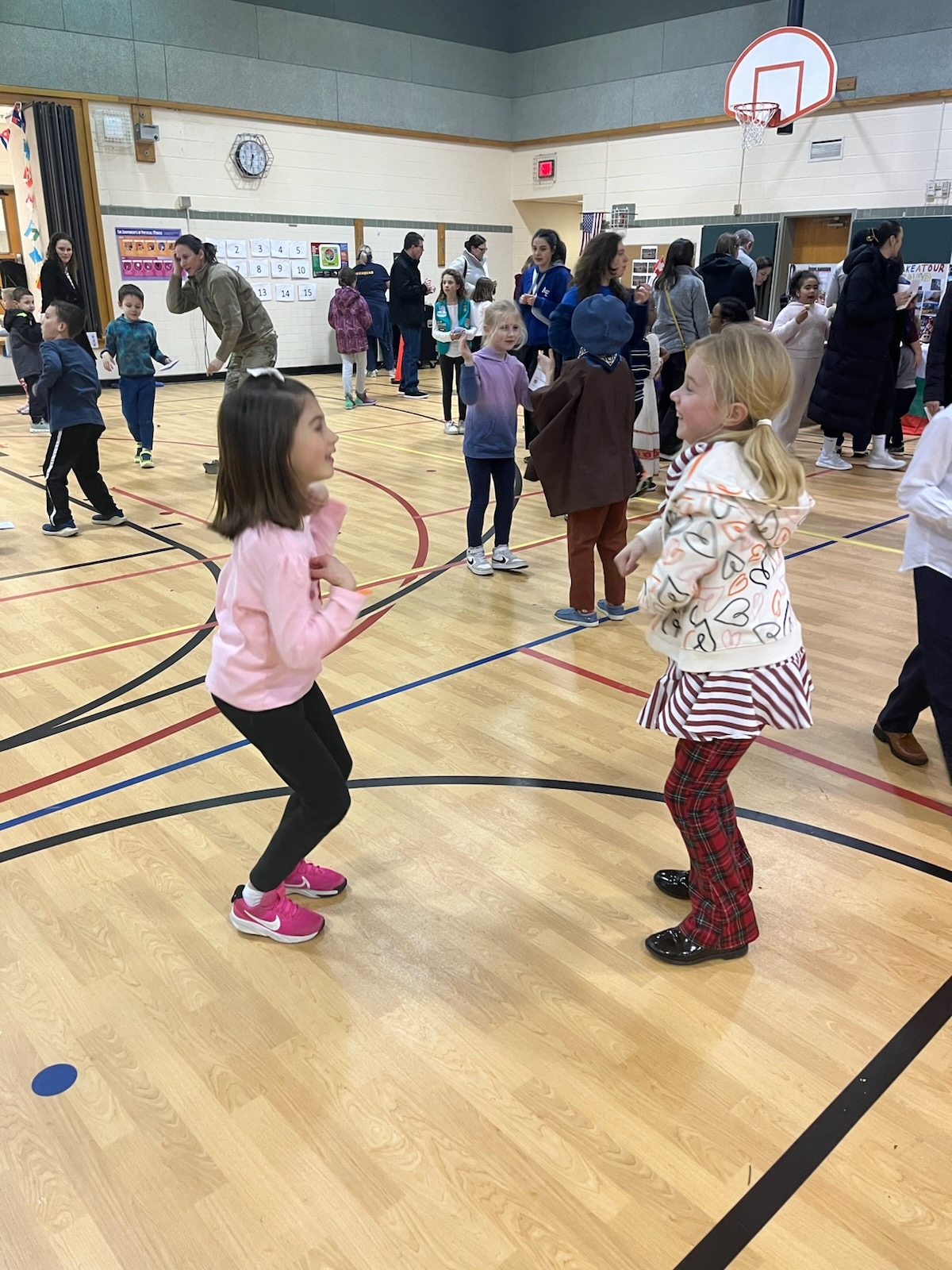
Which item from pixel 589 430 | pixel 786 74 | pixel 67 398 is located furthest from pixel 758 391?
pixel 786 74

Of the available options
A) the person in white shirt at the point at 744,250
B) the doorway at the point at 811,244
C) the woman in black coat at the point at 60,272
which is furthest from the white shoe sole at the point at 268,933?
the doorway at the point at 811,244

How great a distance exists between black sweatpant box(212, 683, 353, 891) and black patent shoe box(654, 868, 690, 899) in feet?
2.77

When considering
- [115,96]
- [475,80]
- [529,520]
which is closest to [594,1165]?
[529,520]

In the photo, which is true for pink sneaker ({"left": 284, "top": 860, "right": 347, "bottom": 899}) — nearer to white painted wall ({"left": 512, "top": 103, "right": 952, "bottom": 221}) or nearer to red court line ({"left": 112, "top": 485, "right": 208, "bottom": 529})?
red court line ({"left": 112, "top": 485, "right": 208, "bottom": 529})

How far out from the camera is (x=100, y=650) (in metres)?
3.86

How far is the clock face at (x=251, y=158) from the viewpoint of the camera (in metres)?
12.3

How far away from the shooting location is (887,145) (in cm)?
1044

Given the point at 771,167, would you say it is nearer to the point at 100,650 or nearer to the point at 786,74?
the point at 786,74

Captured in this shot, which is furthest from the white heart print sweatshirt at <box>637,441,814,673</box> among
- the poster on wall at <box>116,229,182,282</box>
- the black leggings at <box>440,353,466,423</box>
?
the poster on wall at <box>116,229,182,282</box>

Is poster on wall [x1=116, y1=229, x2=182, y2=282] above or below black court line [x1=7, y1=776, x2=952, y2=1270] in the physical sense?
above

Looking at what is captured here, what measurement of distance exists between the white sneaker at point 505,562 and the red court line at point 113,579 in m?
1.35

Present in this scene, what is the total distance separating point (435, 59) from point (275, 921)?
14.7 m

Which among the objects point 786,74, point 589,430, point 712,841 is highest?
point 786,74

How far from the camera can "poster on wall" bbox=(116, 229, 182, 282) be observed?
11648 mm
